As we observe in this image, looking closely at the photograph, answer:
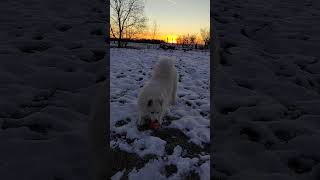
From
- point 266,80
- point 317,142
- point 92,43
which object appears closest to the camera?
point 317,142

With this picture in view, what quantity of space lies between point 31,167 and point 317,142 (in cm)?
268

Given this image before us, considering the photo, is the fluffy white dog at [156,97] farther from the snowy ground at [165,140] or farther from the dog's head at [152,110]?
the snowy ground at [165,140]

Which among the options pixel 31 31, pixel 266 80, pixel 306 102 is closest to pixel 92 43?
pixel 31 31

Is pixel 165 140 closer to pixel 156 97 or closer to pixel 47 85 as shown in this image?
pixel 156 97

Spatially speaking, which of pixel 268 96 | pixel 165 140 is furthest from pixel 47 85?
pixel 268 96

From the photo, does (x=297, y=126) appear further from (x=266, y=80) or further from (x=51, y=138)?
(x=51, y=138)

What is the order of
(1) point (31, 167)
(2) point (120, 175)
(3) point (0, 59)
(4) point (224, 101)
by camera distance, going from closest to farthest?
(1) point (31, 167) < (2) point (120, 175) < (4) point (224, 101) < (3) point (0, 59)

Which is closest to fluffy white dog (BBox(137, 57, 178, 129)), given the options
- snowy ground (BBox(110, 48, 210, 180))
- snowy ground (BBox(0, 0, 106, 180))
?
snowy ground (BBox(110, 48, 210, 180))

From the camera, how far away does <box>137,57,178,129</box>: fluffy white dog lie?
16.8 feet

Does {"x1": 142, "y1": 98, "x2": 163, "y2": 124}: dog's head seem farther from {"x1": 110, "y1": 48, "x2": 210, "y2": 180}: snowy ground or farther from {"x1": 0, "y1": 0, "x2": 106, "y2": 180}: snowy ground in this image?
{"x1": 0, "y1": 0, "x2": 106, "y2": 180}: snowy ground

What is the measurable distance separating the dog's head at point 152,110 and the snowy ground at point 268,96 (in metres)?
1.36

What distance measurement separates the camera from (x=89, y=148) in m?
3.04

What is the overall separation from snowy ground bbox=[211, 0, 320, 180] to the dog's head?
53.6 inches

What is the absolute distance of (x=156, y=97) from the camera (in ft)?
17.2
